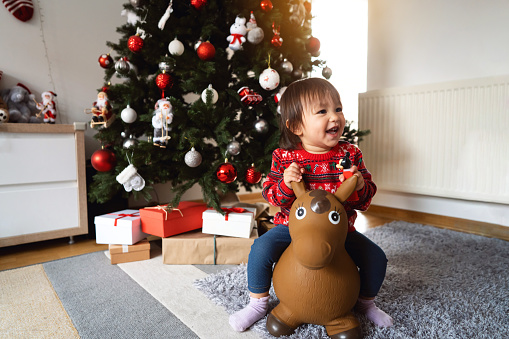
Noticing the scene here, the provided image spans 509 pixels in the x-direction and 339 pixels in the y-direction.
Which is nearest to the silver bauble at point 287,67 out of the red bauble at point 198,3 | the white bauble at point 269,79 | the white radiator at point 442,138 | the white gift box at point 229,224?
the white bauble at point 269,79

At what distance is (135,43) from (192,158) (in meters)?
0.56

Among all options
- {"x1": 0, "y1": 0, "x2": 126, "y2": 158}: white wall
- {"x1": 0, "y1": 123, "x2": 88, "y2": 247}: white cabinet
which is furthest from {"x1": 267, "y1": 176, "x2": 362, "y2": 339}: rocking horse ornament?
{"x1": 0, "y1": 0, "x2": 126, "y2": 158}: white wall

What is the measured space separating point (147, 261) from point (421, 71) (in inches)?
73.6

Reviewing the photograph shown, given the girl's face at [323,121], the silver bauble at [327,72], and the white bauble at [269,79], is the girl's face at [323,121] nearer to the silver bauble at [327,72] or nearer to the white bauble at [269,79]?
the white bauble at [269,79]

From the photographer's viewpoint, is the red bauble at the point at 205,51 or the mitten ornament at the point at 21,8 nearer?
the red bauble at the point at 205,51

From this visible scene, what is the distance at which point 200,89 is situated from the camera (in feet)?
4.75

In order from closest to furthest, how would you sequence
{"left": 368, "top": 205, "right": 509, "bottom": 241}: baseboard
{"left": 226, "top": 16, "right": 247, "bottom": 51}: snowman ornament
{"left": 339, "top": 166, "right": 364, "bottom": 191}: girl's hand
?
{"left": 339, "top": 166, "right": 364, "bottom": 191}: girl's hand < {"left": 226, "top": 16, "right": 247, "bottom": 51}: snowman ornament < {"left": 368, "top": 205, "right": 509, "bottom": 241}: baseboard

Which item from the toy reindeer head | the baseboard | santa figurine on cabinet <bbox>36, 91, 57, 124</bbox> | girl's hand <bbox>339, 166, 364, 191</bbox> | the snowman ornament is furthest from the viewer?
the baseboard

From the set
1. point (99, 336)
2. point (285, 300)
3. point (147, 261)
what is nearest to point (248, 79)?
point (147, 261)

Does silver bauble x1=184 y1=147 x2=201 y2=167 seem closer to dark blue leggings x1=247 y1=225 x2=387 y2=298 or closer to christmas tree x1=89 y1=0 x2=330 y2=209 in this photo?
christmas tree x1=89 y1=0 x2=330 y2=209

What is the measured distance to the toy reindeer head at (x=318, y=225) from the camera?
0.70 m

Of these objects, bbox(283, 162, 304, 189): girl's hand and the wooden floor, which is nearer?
bbox(283, 162, 304, 189): girl's hand

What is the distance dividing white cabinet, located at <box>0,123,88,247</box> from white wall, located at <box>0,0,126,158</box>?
1.24 feet

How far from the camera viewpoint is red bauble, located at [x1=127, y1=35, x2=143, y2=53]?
1430 millimetres
